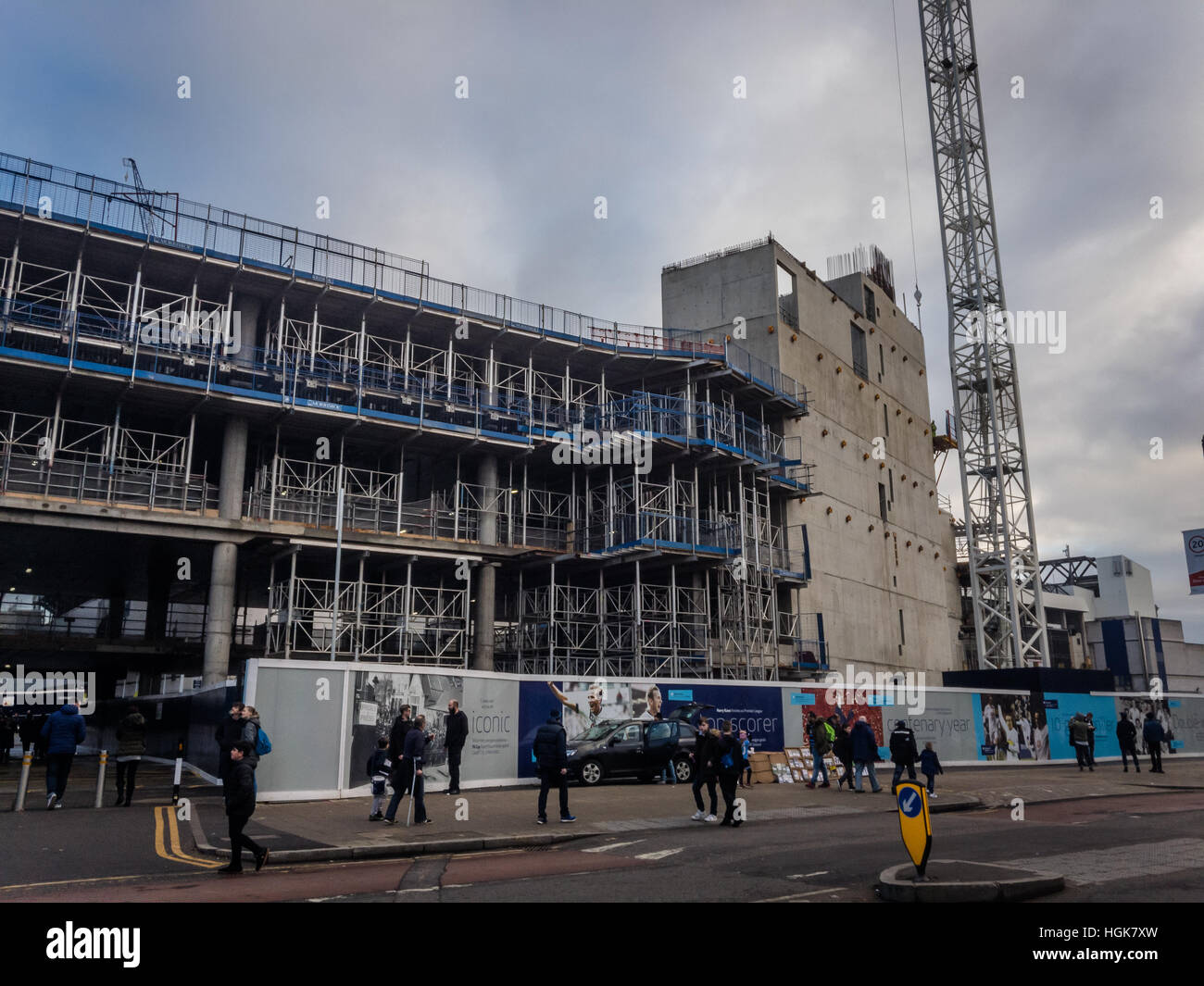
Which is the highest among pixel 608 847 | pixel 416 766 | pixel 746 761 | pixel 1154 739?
pixel 416 766

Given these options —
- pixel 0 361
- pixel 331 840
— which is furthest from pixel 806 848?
pixel 0 361

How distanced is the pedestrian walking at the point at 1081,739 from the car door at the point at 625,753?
16.0 m

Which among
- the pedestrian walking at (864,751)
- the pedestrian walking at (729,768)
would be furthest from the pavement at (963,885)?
the pedestrian walking at (864,751)

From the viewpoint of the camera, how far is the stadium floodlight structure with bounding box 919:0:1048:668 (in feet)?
184

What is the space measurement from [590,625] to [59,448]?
1999 cm

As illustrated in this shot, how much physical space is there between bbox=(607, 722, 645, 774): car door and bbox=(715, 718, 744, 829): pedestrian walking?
6.94 meters

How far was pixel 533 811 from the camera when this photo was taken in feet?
55.1

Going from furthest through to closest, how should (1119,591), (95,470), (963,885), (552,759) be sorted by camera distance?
(1119,591)
(95,470)
(552,759)
(963,885)

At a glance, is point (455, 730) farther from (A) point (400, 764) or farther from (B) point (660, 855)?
(B) point (660, 855)

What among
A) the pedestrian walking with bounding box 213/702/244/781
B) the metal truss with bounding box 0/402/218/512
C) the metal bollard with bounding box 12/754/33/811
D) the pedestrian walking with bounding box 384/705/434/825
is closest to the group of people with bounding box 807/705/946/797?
the pedestrian walking with bounding box 384/705/434/825

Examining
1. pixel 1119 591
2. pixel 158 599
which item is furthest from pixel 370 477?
pixel 1119 591

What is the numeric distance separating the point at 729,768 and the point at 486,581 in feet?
72.2
